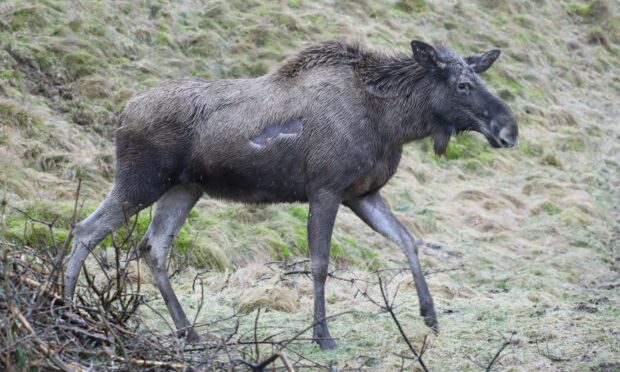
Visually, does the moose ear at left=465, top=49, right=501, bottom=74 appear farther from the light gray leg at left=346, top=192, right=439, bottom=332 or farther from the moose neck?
the light gray leg at left=346, top=192, right=439, bottom=332

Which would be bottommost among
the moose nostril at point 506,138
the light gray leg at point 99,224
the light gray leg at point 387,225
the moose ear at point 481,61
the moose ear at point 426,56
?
the light gray leg at point 387,225

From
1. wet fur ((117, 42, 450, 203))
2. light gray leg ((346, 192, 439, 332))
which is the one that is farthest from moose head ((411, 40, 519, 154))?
light gray leg ((346, 192, 439, 332))

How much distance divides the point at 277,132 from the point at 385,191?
23.6ft

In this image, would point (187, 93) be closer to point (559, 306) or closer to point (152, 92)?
point (152, 92)

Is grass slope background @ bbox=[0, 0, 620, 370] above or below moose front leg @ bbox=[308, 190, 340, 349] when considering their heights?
below

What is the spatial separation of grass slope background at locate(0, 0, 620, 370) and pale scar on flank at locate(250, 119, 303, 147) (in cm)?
169

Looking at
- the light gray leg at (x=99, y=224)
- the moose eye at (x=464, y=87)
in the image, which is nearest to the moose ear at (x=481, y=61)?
the moose eye at (x=464, y=87)

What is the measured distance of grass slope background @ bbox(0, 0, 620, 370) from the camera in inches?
313

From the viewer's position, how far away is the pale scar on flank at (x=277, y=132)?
7.71 m

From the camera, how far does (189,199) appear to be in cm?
820

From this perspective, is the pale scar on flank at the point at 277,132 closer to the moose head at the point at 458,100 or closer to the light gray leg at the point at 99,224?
the light gray leg at the point at 99,224

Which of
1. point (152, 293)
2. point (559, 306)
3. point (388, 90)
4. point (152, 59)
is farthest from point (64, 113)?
point (559, 306)

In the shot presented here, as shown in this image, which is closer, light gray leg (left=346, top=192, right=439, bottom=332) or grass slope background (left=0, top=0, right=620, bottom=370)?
grass slope background (left=0, top=0, right=620, bottom=370)

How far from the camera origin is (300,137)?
768 cm
